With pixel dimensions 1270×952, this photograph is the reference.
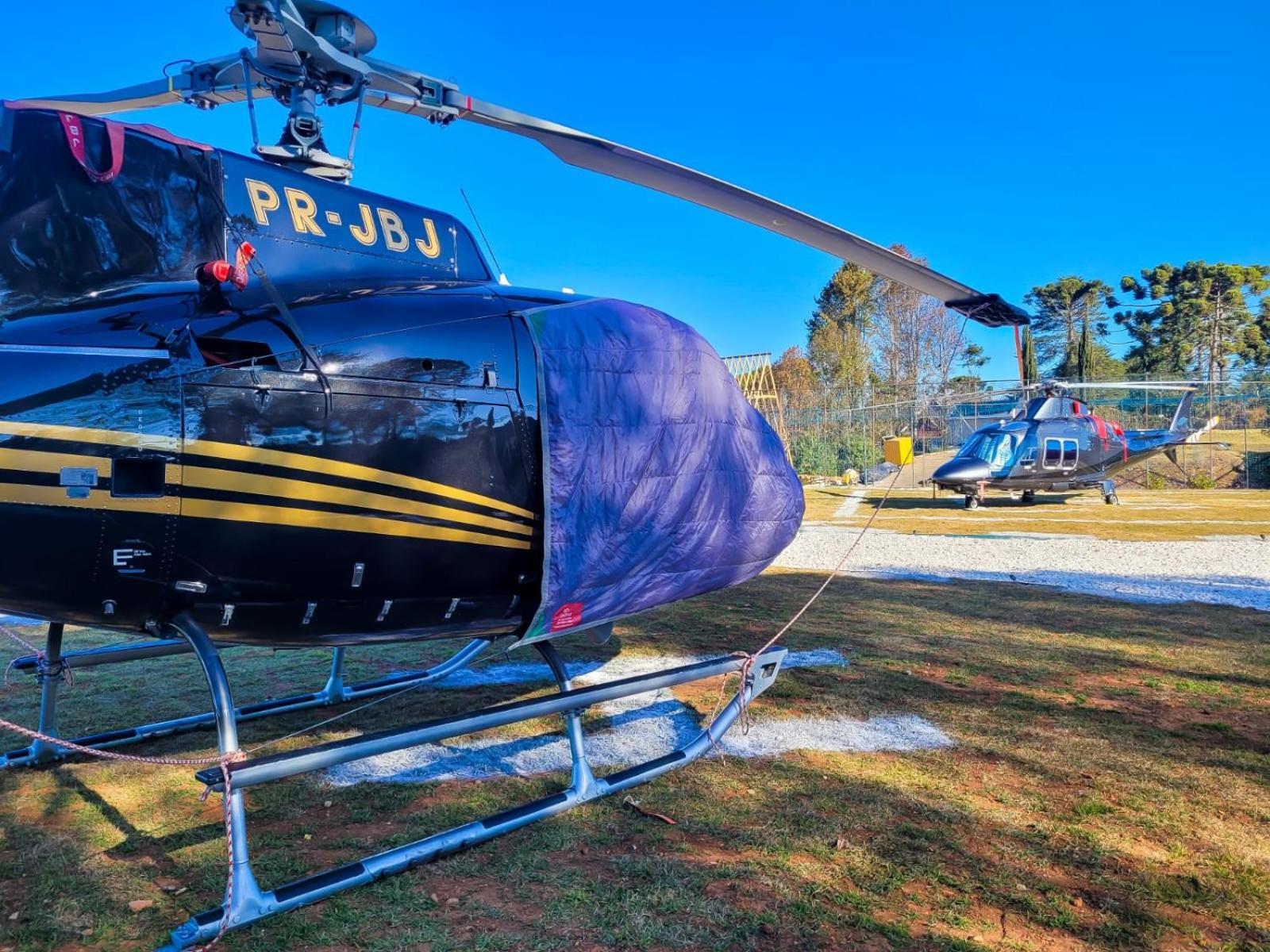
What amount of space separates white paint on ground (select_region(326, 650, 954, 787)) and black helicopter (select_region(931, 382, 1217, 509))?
17085 mm

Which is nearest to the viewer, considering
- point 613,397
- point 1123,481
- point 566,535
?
point 566,535

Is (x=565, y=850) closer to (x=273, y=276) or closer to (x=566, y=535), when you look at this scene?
(x=566, y=535)

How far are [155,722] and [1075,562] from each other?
39.9 ft

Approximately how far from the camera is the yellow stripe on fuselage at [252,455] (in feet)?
9.41

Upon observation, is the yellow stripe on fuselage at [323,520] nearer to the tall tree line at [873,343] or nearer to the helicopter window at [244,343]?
the helicopter window at [244,343]

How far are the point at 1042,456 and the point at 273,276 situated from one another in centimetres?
2125

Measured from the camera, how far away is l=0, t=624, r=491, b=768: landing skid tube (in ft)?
15.0

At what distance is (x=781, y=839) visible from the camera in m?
3.85

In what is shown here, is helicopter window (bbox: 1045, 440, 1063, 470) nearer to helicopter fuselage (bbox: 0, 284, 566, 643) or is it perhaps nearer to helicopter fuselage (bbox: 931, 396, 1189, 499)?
helicopter fuselage (bbox: 931, 396, 1189, 499)

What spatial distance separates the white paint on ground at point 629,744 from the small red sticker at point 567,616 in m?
1.08

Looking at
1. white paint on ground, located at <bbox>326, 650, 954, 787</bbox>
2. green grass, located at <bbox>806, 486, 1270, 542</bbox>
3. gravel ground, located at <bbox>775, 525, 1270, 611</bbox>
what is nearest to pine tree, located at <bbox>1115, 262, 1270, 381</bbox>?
green grass, located at <bbox>806, 486, 1270, 542</bbox>

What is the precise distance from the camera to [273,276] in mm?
3754

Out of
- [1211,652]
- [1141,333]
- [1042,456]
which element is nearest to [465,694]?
[1211,652]

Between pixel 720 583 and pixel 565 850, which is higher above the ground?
pixel 720 583
